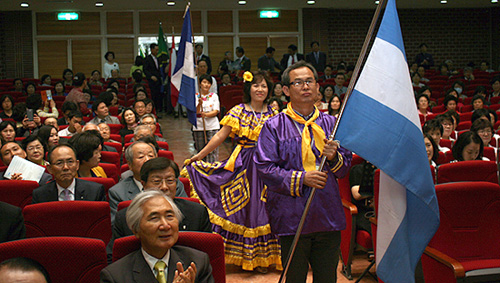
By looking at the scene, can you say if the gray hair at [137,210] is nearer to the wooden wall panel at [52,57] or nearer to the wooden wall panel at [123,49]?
the wooden wall panel at [123,49]

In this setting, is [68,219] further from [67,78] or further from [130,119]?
[67,78]

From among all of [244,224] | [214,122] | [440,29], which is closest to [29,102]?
[214,122]

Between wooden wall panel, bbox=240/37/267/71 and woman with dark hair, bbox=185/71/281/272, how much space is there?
12.3 meters

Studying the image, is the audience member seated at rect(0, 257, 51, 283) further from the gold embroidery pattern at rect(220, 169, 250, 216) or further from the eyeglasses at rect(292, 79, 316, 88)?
the gold embroidery pattern at rect(220, 169, 250, 216)

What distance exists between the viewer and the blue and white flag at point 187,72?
A: 5.91 meters

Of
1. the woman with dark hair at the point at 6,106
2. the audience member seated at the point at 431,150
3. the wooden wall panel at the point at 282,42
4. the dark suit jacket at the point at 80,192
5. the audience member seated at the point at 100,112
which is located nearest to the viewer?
the dark suit jacket at the point at 80,192

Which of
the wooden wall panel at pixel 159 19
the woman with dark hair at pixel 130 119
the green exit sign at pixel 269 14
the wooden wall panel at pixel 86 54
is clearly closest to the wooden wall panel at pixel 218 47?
the wooden wall panel at pixel 159 19

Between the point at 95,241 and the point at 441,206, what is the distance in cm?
196

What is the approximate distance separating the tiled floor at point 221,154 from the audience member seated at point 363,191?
1.33 ft

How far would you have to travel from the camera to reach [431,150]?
4152 mm

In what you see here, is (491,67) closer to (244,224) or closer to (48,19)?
(48,19)

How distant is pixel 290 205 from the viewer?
2.42 metres

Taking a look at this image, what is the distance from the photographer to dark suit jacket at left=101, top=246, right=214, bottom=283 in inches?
79.0

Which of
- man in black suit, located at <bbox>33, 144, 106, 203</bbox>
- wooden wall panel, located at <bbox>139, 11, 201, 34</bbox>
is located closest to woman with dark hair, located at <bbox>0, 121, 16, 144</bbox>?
man in black suit, located at <bbox>33, 144, 106, 203</bbox>
